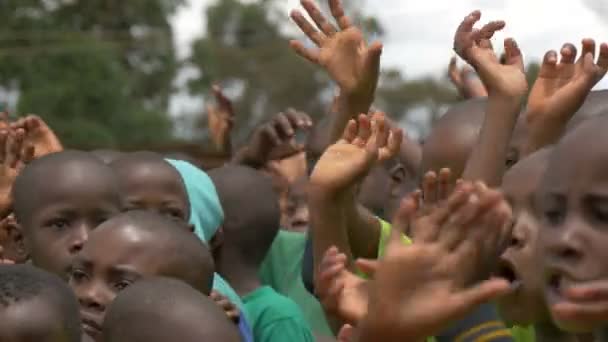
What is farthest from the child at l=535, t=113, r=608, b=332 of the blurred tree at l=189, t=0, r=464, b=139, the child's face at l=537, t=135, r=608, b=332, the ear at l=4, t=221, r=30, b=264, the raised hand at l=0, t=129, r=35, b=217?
the blurred tree at l=189, t=0, r=464, b=139

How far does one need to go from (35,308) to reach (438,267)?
933mm

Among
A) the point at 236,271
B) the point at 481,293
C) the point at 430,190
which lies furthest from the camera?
the point at 236,271

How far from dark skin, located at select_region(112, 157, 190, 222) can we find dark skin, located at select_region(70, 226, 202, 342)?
0.75m

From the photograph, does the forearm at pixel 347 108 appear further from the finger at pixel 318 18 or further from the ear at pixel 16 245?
the ear at pixel 16 245

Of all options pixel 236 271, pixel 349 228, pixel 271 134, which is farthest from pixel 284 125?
pixel 349 228

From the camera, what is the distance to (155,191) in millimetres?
4375

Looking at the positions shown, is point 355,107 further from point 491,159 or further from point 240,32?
point 240,32

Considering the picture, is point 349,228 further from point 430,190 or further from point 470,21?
point 430,190

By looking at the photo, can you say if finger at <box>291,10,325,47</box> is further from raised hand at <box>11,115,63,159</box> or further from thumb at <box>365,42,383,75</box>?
raised hand at <box>11,115,63,159</box>

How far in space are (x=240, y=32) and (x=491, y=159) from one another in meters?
42.7

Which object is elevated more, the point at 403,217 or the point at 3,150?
the point at 403,217

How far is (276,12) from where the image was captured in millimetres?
43000

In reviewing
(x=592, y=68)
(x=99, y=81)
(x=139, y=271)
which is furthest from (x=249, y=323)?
(x=99, y=81)

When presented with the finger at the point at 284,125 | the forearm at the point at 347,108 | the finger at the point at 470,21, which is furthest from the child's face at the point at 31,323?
the finger at the point at 284,125
